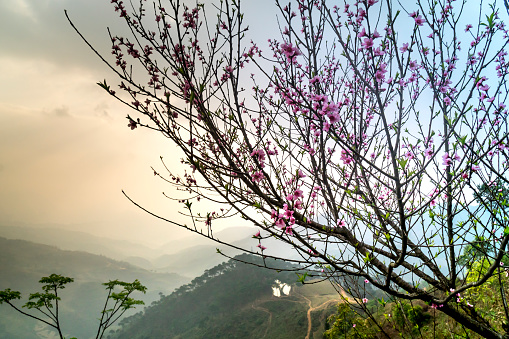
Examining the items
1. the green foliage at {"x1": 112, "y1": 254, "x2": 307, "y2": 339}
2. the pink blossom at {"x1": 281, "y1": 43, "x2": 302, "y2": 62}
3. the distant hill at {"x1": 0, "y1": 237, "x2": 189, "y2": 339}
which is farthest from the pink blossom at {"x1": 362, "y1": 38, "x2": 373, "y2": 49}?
the distant hill at {"x1": 0, "y1": 237, "x2": 189, "y2": 339}

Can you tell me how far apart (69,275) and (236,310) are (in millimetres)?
109525

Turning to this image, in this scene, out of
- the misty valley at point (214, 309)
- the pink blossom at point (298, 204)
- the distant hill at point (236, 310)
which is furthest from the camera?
the misty valley at point (214, 309)

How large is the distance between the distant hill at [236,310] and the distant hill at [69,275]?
141 feet

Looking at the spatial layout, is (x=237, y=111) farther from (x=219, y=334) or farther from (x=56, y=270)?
(x=56, y=270)

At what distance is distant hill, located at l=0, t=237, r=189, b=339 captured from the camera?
85.4 m

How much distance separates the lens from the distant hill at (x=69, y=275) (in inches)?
3361

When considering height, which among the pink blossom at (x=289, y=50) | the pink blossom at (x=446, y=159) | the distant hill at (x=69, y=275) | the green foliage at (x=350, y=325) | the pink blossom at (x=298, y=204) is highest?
the pink blossom at (x=289, y=50)

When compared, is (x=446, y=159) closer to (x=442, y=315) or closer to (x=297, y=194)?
(x=297, y=194)

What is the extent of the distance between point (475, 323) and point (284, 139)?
2.90 meters

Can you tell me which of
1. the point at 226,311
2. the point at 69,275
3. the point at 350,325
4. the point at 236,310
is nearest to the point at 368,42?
the point at 350,325

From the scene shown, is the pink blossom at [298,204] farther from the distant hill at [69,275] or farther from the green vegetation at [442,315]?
the distant hill at [69,275]

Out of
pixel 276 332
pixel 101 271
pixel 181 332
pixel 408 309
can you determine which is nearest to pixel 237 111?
pixel 408 309

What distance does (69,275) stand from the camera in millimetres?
112438

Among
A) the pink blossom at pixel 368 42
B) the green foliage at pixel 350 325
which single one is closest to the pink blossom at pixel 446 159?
the pink blossom at pixel 368 42
